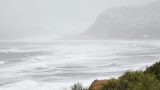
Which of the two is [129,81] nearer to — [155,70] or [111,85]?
[111,85]

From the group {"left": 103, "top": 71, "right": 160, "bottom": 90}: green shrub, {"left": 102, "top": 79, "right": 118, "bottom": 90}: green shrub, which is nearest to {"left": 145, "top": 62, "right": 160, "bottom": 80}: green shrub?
{"left": 103, "top": 71, "right": 160, "bottom": 90}: green shrub

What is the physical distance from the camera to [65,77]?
192 ft

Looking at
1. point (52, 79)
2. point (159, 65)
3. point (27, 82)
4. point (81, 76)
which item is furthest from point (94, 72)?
point (159, 65)

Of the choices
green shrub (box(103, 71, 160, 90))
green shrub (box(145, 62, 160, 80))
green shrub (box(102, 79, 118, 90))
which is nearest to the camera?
green shrub (box(103, 71, 160, 90))

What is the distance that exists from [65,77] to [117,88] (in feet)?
154

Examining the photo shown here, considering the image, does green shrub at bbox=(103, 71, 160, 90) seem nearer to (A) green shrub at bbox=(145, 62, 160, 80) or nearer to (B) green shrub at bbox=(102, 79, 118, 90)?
(B) green shrub at bbox=(102, 79, 118, 90)

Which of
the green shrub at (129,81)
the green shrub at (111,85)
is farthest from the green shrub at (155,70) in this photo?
the green shrub at (111,85)

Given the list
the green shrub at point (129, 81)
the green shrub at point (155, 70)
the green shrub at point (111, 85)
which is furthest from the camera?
the green shrub at point (155, 70)

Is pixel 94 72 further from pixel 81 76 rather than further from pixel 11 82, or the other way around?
pixel 11 82

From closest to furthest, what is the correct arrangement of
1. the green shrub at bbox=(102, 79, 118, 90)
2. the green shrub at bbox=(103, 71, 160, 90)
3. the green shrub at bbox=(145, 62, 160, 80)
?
the green shrub at bbox=(103, 71, 160, 90) < the green shrub at bbox=(102, 79, 118, 90) < the green shrub at bbox=(145, 62, 160, 80)

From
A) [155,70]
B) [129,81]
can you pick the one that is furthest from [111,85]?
[155,70]

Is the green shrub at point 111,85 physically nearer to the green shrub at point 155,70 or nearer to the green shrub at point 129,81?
the green shrub at point 129,81

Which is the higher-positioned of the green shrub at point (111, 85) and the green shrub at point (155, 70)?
the green shrub at point (155, 70)

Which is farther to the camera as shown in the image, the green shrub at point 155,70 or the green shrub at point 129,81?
the green shrub at point 155,70
